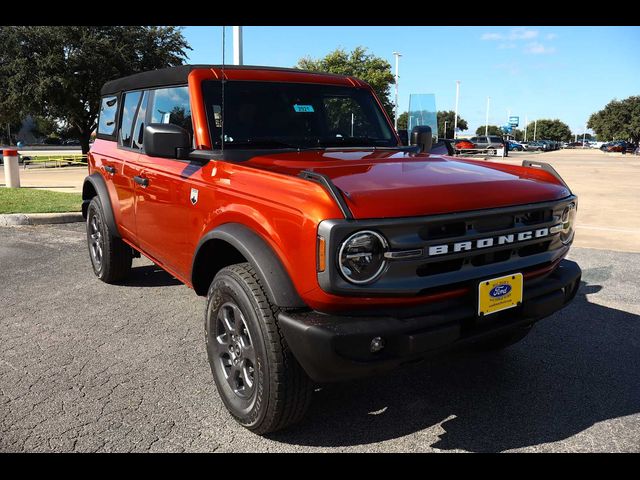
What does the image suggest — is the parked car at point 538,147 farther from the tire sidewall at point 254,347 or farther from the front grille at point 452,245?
the tire sidewall at point 254,347

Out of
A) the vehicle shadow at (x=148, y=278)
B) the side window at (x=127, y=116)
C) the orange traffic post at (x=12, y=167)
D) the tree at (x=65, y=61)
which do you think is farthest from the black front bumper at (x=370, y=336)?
the tree at (x=65, y=61)

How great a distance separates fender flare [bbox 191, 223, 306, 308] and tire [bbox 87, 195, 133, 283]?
2644 mm

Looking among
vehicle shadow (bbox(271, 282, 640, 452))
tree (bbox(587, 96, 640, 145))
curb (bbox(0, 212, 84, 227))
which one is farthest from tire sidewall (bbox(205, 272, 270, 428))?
tree (bbox(587, 96, 640, 145))

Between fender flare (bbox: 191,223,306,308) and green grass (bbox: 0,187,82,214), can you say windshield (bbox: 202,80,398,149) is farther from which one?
green grass (bbox: 0,187,82,214)

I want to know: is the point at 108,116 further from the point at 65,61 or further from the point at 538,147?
the point at 538,147

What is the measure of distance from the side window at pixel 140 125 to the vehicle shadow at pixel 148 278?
1.54m

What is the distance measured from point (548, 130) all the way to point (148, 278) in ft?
479

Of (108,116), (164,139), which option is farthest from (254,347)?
(108,116)

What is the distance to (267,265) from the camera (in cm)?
242

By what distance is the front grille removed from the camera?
220 centimetres
